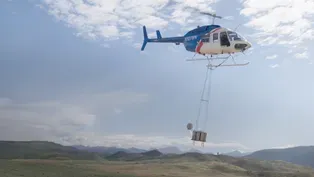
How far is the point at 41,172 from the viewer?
60062 mm

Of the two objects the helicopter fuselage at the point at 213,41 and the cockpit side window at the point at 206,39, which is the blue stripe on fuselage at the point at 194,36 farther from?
the cockpit side window at the point at 206,39

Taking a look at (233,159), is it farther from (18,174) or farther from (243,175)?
(18,174)

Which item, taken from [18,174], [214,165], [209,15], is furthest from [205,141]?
[214,165]

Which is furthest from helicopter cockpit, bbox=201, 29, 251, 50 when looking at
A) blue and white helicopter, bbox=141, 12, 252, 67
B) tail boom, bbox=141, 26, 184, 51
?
tail boom, bbox=141, 26, 184, 51

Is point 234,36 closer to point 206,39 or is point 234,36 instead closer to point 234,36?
point 234,36

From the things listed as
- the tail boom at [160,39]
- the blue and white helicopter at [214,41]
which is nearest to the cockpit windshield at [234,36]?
the blue and white helicopter at [214,41]

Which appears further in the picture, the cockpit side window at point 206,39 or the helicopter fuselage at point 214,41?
the cockpit side window at point 206,39

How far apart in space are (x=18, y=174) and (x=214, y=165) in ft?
197

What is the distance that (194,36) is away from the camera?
46312 mm

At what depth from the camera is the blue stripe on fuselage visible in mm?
44406

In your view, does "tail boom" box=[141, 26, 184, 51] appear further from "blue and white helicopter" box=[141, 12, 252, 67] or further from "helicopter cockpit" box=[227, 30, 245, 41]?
"helicopter cockpit" box=[227, 30, 245, 41]

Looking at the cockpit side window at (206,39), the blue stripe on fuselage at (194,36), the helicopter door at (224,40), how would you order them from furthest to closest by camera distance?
the blue stripe on fuselage at (194,36) < the cockpit side window at (206,39) < the helicopter door at (224,40)

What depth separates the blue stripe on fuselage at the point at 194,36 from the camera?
44.4m

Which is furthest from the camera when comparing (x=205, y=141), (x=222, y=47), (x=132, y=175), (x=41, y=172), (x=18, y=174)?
(x=132, y=175)
